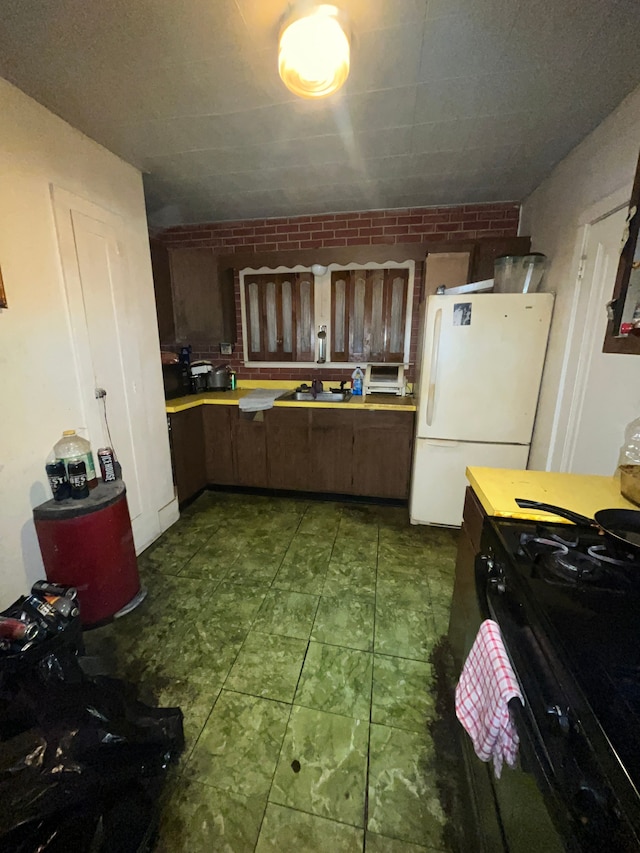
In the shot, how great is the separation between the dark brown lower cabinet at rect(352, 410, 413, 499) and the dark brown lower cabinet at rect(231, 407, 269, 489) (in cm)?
82

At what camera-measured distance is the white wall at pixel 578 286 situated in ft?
4.85

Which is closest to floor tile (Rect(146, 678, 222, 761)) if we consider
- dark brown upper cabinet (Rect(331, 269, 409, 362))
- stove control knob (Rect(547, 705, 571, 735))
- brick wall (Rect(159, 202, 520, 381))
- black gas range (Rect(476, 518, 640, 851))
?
black gas range (Rect(476, 518, 640, 851))

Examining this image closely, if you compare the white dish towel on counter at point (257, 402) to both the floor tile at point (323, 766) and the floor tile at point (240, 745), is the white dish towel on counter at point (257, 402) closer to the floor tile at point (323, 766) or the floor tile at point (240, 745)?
the floor tile at point (240, 745)

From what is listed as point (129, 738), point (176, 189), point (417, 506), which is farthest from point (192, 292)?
point (129, 738)

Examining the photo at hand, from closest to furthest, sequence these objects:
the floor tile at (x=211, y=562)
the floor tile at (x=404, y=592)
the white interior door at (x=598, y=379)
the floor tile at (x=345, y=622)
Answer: the white interior door at (x=598, y=379), the floor tile at (x=345, y=622), the floor tile at (x=404, y=592), the floor tile at (x=211, y=562)

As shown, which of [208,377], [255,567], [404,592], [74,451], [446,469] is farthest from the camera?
[208,377]

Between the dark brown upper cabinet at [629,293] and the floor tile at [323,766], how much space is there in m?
1.61

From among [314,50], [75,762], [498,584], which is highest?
[314,50]

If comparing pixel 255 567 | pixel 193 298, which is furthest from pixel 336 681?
pixel 193 298

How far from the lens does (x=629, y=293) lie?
1055 millimetres

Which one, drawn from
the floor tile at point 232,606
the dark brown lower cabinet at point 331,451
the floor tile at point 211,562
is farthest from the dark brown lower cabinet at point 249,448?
the floor tile at point 232,606

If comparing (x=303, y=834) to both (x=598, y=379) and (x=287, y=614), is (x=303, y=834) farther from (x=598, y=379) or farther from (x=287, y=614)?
(x=598, y=379)

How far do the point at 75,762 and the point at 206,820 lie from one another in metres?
0.47

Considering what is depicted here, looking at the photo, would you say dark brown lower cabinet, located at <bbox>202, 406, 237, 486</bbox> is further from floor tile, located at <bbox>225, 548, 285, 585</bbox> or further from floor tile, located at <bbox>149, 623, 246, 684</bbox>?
floor tile, located at <bbox>149, 623, 246, 684</bbox>
